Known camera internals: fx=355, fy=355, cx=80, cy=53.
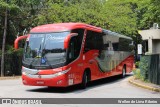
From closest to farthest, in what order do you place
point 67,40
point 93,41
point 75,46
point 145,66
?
point 67,40 → point 75,46 → point 93,41 → point 145,66

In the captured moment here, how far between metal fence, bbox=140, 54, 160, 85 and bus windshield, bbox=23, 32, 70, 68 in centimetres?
559

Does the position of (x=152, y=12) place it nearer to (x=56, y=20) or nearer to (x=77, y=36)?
(x=77, y=36)

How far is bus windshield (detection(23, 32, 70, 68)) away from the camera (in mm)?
16078

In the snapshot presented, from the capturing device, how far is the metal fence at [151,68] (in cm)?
1902

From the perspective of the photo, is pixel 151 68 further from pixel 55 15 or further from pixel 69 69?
pixel 55 15

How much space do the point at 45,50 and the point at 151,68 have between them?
6827mm

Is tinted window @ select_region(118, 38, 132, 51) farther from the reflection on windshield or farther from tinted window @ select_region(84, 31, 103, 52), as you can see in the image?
the reflection on windshield

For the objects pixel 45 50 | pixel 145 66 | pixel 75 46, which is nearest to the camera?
pixel 45 50

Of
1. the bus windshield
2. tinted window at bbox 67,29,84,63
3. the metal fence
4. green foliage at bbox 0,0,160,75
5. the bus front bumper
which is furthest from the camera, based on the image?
green foliage at bbox 0,0,160,75

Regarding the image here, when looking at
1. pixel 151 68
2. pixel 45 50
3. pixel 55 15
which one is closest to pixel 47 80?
pixel 45 50

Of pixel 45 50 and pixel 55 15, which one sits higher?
pixel 55 15

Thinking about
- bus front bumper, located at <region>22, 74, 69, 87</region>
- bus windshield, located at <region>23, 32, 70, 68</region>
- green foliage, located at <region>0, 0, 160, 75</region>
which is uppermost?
green foliage, located at <region>0, 0, 160, 75</region>

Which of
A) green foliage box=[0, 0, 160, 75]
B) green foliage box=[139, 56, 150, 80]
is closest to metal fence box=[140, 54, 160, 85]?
green foliage box=[139, 56, 150, 80]

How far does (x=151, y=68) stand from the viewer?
65.9 ft
